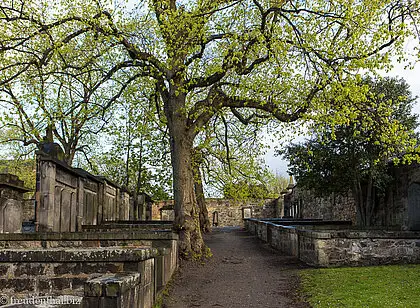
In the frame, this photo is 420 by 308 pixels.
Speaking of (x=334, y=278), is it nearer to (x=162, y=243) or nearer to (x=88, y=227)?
(x=162, y=243)

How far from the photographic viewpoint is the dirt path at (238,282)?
900cm

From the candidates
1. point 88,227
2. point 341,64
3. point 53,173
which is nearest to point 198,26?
point 341,64

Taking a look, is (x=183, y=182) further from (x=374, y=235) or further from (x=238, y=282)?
(x=374, y=235)

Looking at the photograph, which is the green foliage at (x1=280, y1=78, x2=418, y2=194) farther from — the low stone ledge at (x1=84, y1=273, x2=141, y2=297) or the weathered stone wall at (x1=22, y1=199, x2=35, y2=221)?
the weathered stone wall at (x1=22, y1=199, x2=35, y2=221)

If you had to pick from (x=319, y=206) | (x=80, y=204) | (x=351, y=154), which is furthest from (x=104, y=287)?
(x=319, y=206)

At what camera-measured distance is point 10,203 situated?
15258 mm

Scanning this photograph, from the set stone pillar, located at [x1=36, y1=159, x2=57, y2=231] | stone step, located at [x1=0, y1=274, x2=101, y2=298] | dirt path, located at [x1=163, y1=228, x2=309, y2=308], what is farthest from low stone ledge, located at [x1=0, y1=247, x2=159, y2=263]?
stone pillar, located at [x1=36, y1=159, x2=57, y2=231]

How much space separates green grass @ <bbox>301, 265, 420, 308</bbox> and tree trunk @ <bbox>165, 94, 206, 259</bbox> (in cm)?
395

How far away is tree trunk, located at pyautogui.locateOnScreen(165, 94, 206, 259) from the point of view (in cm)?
1462

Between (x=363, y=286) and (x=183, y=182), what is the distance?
6802 millimetres

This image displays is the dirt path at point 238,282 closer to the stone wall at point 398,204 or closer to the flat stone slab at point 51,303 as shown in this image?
the flat stone slab at point 51,303

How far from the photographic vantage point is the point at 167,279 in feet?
33.4

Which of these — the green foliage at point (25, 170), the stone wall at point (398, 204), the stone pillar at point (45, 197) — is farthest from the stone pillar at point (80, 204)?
the green foliage at point (25, 170)

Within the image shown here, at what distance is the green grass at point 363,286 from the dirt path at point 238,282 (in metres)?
0.39
